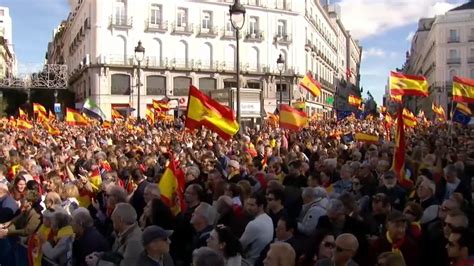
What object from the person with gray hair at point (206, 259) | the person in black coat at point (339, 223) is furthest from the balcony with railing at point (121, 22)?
the person with gray hair at point (206, 259)

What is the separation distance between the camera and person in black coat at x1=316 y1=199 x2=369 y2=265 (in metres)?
5.46

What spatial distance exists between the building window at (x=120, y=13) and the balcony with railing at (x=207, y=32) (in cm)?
705

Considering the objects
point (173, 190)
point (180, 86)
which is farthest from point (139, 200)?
point (180, 86)

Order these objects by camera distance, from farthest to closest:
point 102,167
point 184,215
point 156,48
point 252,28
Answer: point 252,28 → point 156,48 → point 102,167 → point 184,215

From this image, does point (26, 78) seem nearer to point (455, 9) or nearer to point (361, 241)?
point (361, 241)

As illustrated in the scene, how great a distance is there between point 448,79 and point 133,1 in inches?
1811

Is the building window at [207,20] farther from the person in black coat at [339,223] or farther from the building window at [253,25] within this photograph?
the person in black coat at [339,223]

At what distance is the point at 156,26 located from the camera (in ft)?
168

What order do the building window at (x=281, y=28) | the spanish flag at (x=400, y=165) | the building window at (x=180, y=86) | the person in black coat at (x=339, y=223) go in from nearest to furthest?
the person in black coat at (x=339, y=223) < the spanish flag at (x=400, y=165) < the building window at (x=180, y=86) < the building window at (x=281, y=28)

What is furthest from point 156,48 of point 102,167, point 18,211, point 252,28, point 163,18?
point 18,211

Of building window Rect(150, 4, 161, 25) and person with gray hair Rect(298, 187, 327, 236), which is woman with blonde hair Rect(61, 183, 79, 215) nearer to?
person with gray hair Rect(298, 187, 327, 236)

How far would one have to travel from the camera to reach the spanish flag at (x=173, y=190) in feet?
24.1

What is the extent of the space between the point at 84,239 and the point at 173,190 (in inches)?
82.1

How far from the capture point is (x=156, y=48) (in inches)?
2031
